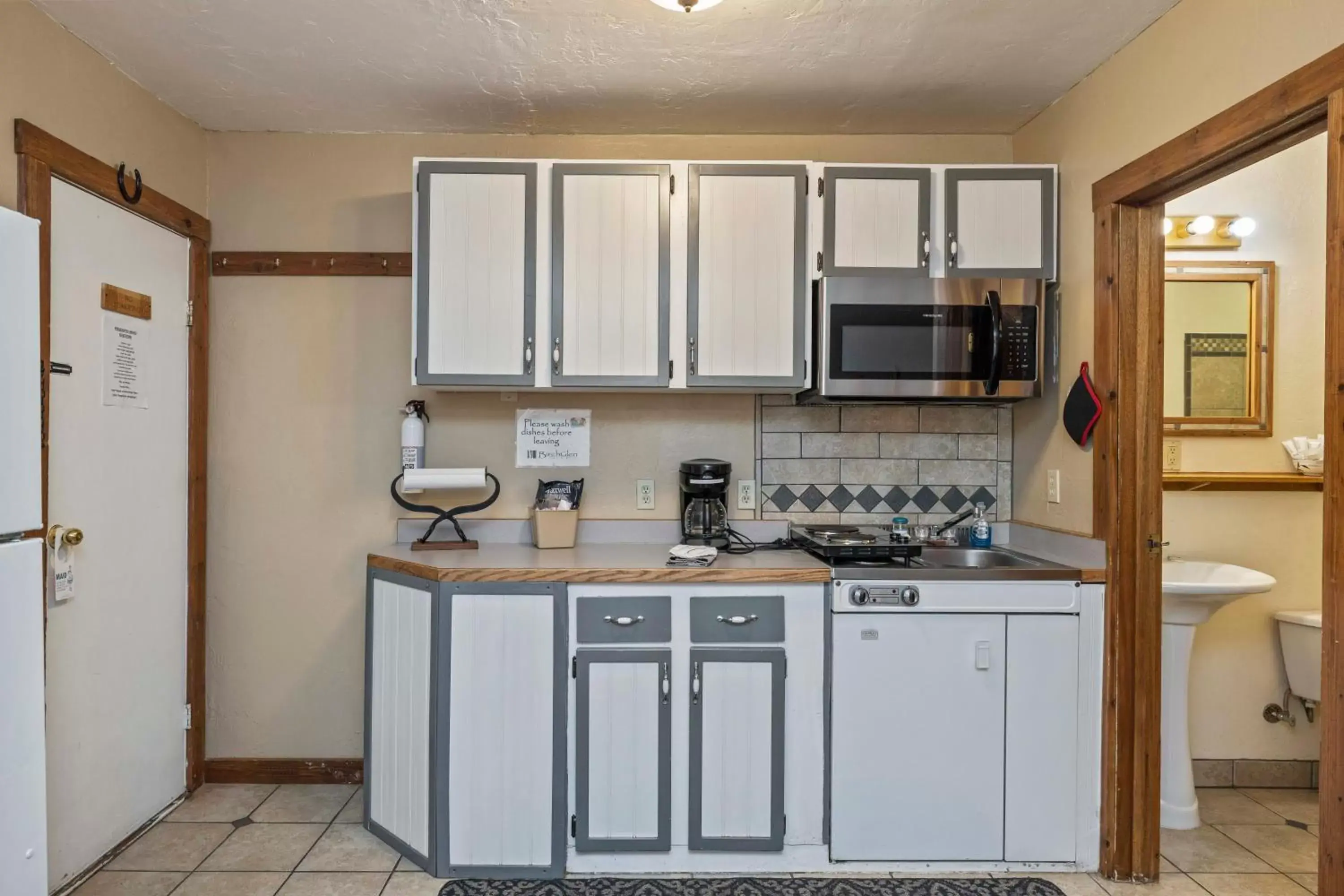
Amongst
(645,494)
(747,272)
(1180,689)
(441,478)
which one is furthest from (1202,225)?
(441,478)

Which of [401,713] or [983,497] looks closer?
[401,713]

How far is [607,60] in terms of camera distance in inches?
91.7

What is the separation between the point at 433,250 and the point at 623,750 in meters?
1.68

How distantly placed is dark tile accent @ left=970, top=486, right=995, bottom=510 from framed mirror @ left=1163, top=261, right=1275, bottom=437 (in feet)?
2.41

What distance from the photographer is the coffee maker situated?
2.68m

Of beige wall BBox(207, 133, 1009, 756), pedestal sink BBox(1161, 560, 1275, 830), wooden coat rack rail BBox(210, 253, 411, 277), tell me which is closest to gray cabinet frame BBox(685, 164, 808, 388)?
beige wall BBox(207, 133, 1009, 756)

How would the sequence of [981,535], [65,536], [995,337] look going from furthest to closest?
[981,535] < [995,337] < [65,536]

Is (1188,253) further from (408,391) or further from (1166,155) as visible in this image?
(408,391)

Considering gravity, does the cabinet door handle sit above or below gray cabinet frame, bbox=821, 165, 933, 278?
below

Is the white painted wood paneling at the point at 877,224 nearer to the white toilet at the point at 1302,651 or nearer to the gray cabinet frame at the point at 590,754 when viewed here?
the gray cabinet frame at the point at 590,754

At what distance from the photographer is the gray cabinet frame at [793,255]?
2.51 metres

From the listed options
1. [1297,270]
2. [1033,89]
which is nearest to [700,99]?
[1033,89]

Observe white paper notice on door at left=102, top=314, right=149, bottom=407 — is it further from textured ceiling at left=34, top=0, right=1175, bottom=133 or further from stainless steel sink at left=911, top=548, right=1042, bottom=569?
stainless steel sink at left=911, top=548, right=1042, bottom=569

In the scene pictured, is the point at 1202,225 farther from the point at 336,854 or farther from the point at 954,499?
the point at 336,854
